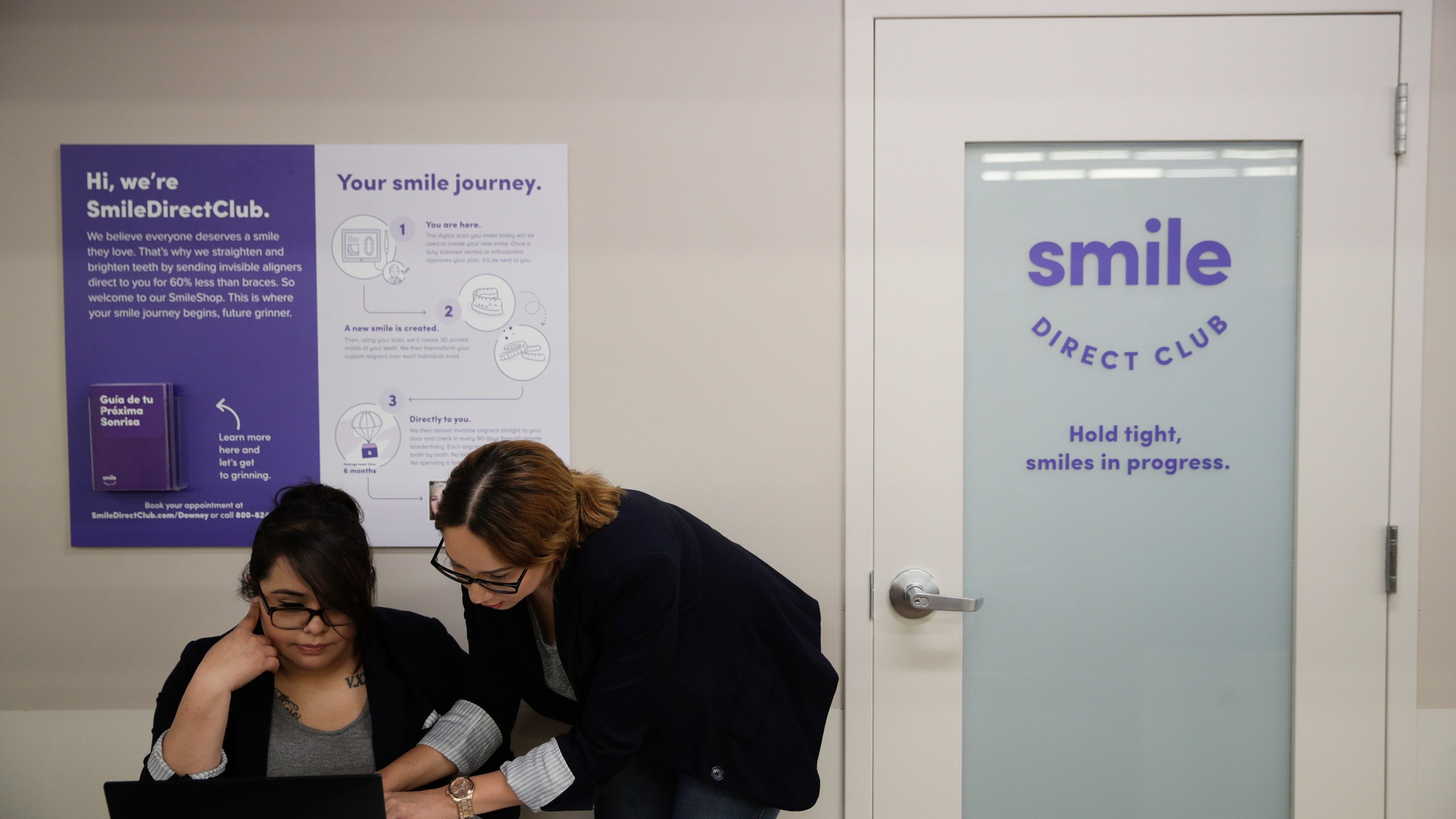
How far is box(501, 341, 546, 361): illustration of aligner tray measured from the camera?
1575 millimetres

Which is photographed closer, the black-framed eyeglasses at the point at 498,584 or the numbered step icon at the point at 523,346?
the black-framed eyeglasses at the point at 498,584

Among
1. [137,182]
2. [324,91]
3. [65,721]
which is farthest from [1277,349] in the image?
[65,721]

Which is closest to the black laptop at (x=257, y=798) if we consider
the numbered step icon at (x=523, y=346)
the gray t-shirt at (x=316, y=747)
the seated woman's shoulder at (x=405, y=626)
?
the gray t-shirt at (x=316, y=747)

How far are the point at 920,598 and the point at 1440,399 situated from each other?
46.9 inches

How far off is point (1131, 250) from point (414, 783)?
1.76 meters

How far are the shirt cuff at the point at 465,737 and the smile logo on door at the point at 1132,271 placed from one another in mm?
1387

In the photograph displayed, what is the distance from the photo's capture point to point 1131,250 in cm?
157

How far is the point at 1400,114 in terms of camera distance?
1507 millimetres

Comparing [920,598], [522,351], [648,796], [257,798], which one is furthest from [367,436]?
[920,598]

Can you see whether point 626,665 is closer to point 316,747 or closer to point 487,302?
point 316,747

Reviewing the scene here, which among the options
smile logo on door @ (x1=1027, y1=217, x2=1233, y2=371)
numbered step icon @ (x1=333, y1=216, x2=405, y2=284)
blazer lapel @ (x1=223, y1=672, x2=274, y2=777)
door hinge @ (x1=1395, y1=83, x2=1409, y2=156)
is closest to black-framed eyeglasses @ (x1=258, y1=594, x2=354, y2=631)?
blazer lapel @ (x1=223, y1=672, x2=274, y2=777)

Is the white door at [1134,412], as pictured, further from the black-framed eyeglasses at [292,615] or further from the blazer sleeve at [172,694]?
the blazer sleeve at [172,694]

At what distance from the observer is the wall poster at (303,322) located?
1.57 metres

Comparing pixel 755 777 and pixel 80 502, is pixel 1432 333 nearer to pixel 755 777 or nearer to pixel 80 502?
pixel 755 777
